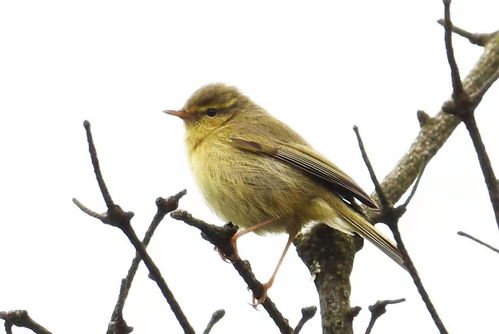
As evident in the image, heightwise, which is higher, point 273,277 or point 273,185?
point 273,185

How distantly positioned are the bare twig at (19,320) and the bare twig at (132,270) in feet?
0.88

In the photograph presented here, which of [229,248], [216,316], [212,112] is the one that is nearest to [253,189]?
[212,112]

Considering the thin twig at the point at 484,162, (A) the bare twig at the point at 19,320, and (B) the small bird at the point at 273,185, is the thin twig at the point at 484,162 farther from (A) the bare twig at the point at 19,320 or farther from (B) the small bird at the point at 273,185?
(B) the small bird at the point at 273,185

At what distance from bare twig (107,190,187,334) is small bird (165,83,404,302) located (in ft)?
7.63

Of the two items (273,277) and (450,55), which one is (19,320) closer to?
(450,55)

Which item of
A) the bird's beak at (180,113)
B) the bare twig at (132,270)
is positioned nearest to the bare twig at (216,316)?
the bare twig at (132,270)

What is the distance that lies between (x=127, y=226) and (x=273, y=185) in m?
3.24

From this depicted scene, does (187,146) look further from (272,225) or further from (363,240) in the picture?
(363,240)

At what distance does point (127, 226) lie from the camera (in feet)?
9.69

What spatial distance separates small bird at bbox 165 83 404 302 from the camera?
5945 mm

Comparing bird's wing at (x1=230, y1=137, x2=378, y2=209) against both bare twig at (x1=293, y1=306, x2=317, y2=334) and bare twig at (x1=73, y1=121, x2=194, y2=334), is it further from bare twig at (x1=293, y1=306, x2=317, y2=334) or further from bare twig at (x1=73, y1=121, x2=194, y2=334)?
bare twig at (x1=73, y1=121, x2=194, y2=334)

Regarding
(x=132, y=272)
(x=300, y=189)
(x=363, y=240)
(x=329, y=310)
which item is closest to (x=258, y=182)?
(x=300, y=189)

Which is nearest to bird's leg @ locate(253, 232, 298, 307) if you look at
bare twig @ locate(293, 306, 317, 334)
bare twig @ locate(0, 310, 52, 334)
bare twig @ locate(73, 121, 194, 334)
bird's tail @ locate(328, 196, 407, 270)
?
bird's tail @ locate(328, 196, 407, 270)

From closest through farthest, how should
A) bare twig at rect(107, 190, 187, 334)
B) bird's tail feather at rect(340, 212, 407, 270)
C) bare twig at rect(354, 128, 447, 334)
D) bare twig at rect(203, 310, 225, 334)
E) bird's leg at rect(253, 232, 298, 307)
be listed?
1. bare twig at rect(354, 128, 447, 334)
2. bare twig at rect(107, 190, 187, 334)
3. bare twig at rect(203, 310, 225, 334)
4. bird's leg at rect(253, 232, 298, 307)
5. bird's tail feather at rect(340, 212, 407, 270)
